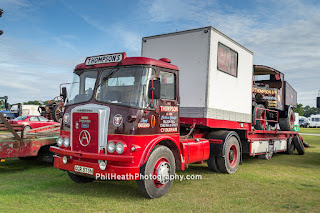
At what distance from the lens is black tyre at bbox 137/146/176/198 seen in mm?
5418

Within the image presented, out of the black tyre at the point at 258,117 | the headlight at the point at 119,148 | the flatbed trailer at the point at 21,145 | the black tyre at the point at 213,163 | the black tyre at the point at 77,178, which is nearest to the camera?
the headlight at the point at 119,148

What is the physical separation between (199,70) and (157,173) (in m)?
3.08

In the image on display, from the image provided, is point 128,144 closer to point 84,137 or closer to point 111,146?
point 111,146

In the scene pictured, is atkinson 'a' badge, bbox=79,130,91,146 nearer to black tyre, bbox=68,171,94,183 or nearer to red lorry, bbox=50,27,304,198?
red lorry, bbox=50,27,304,198

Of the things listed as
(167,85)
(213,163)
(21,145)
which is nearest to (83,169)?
(167,85)

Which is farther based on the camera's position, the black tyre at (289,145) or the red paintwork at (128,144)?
the black tyre at (289,145)

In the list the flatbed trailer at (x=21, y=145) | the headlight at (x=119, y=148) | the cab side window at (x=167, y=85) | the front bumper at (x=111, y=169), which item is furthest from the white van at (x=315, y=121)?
the headlight at (x=119, y=148)

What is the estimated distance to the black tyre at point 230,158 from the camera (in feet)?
26.4

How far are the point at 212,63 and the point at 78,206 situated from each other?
184 inches

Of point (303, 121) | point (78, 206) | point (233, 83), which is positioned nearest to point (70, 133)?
point (78, 206)

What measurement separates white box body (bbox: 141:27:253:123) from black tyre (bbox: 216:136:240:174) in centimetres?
70

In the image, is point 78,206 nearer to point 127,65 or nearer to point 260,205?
point 127,65

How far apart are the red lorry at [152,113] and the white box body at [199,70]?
0.03m

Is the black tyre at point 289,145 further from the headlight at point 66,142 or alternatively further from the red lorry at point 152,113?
the headlight at point 66,142
